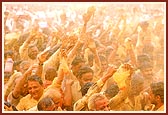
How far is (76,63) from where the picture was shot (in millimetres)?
2395

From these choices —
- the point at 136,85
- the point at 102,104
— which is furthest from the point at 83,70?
the point at 136,85

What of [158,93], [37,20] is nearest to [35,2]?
[37,20]

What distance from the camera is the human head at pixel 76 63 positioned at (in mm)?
2393

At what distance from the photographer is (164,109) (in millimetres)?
2400

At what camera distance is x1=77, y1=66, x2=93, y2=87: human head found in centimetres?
239

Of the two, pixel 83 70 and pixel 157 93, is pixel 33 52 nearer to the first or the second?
A: pixel 83 70

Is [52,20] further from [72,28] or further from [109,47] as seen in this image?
[109,47]

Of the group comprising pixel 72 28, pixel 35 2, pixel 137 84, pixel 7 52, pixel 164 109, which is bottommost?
pixel 164 109

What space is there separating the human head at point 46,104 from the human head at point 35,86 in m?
0.04

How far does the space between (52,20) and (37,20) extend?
10cm

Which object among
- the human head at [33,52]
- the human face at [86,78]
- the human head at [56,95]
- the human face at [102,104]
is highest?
the human head at [33,52]

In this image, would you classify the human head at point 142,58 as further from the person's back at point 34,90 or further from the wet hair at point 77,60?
the person's back at point 34,90

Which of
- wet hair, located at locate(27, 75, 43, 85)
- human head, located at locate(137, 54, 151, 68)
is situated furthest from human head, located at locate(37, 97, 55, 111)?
human head, located at locate(137, 54, 151, 68)

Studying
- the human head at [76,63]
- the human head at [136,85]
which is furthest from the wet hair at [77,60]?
the human head at [136,85]
